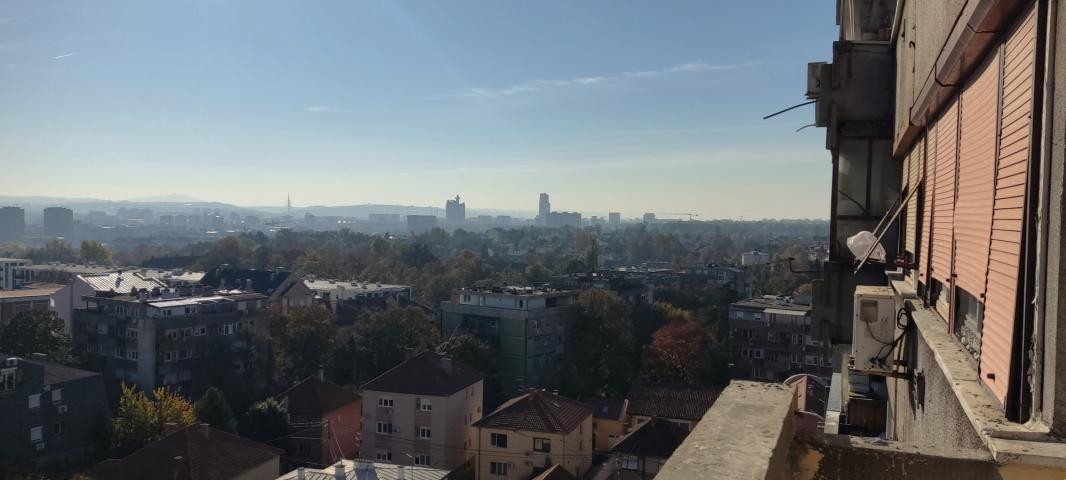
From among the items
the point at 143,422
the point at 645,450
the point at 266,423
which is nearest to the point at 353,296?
the point at 266,423

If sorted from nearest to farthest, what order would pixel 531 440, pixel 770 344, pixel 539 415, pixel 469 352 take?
1. pixel 531 440
2. pixel 539 415
3. pixel 469 352
4. pixel 770 344

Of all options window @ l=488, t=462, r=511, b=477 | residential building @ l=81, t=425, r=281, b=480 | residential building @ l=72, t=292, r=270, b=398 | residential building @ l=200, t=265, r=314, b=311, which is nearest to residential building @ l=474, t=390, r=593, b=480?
window @ l=488, t=462, r=511, b=477

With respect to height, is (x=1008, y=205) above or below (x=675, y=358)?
above

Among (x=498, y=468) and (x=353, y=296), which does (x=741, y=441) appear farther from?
(x=353, y=296)

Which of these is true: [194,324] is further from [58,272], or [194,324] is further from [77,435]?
[58,272]

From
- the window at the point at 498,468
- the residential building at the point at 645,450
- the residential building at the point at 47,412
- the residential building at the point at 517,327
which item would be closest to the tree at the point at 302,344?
the residential building at the point at 517,327

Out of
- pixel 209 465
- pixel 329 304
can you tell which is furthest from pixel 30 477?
pixel 329 304
